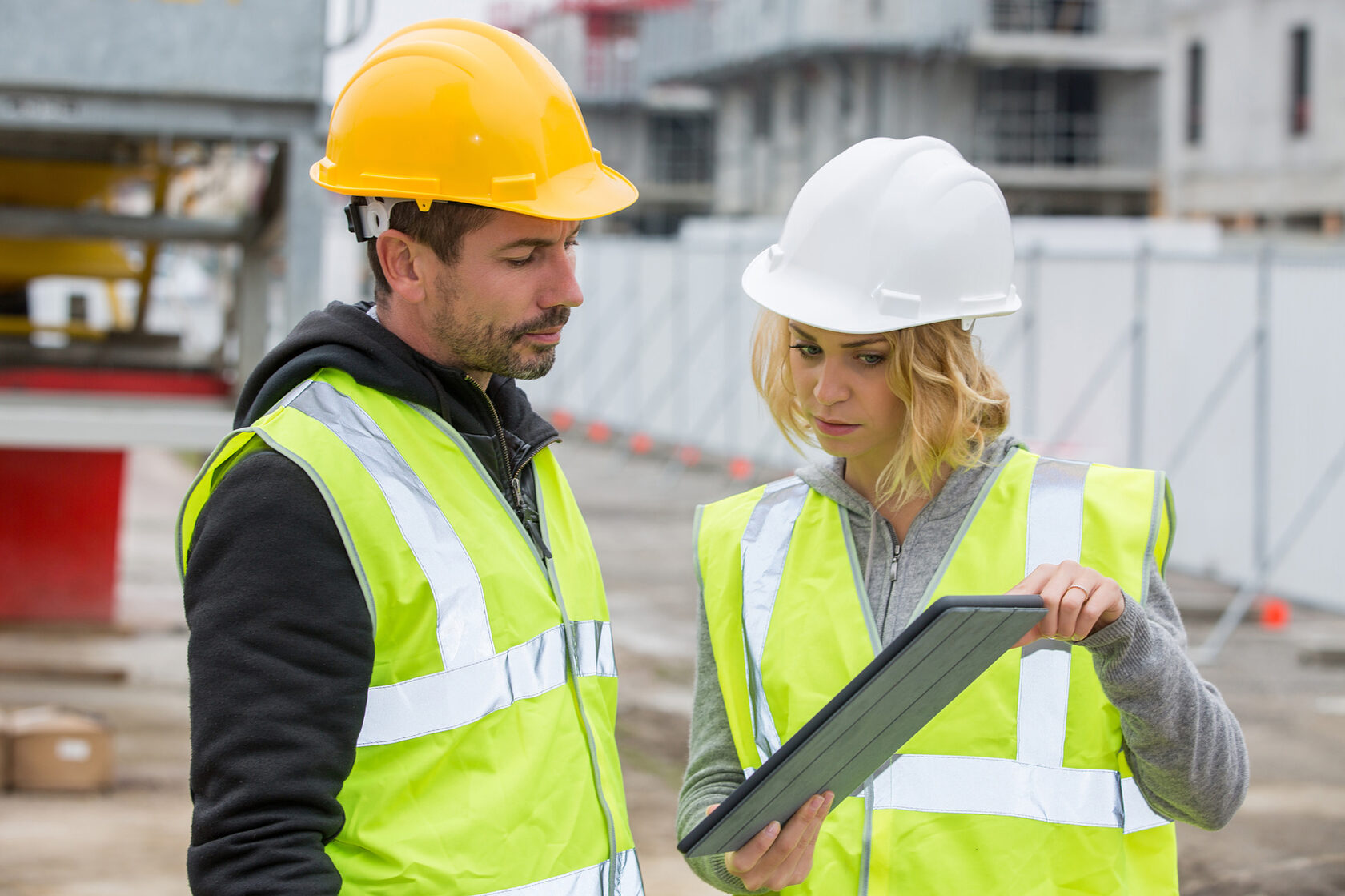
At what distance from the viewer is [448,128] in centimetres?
202

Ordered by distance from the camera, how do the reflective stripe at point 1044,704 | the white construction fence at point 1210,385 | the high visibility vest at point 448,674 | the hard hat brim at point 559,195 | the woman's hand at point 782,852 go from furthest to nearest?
the white construction fence at point 1210,385 → the reflective stripe at point 1044,704 → the hard hat brim at point 559,195 → the woman's hand at point 782,852 → the high visibility vest at point 448,674

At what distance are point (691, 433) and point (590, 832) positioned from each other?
16172mm

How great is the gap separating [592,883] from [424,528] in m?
0.56

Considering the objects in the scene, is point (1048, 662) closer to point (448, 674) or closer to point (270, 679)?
point (448, 674)

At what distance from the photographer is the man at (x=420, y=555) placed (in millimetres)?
1674

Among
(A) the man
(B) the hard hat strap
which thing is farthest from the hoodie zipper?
(B) the hard hat strap

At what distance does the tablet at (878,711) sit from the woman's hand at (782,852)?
0.06 ft

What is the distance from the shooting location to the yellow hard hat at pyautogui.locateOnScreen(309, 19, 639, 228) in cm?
201

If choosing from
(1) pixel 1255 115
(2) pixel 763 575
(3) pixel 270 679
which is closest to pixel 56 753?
(2) pixel 763 575

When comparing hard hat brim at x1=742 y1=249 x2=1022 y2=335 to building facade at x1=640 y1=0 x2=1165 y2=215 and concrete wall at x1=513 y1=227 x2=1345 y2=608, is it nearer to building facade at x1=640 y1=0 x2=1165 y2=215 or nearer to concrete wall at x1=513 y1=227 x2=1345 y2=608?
concrete wall at x1=513 y1=227 x2=1345 y2=608

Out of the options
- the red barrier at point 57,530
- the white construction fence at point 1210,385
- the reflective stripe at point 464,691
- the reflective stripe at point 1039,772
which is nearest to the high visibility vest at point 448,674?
the reflective stripe at point 464,691

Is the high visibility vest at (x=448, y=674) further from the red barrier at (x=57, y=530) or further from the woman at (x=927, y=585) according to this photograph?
the red barrier at (x=57, y=530)

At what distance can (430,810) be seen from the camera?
1.82 meters

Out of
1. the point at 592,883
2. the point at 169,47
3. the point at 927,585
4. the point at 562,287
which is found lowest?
the point at 592,883
